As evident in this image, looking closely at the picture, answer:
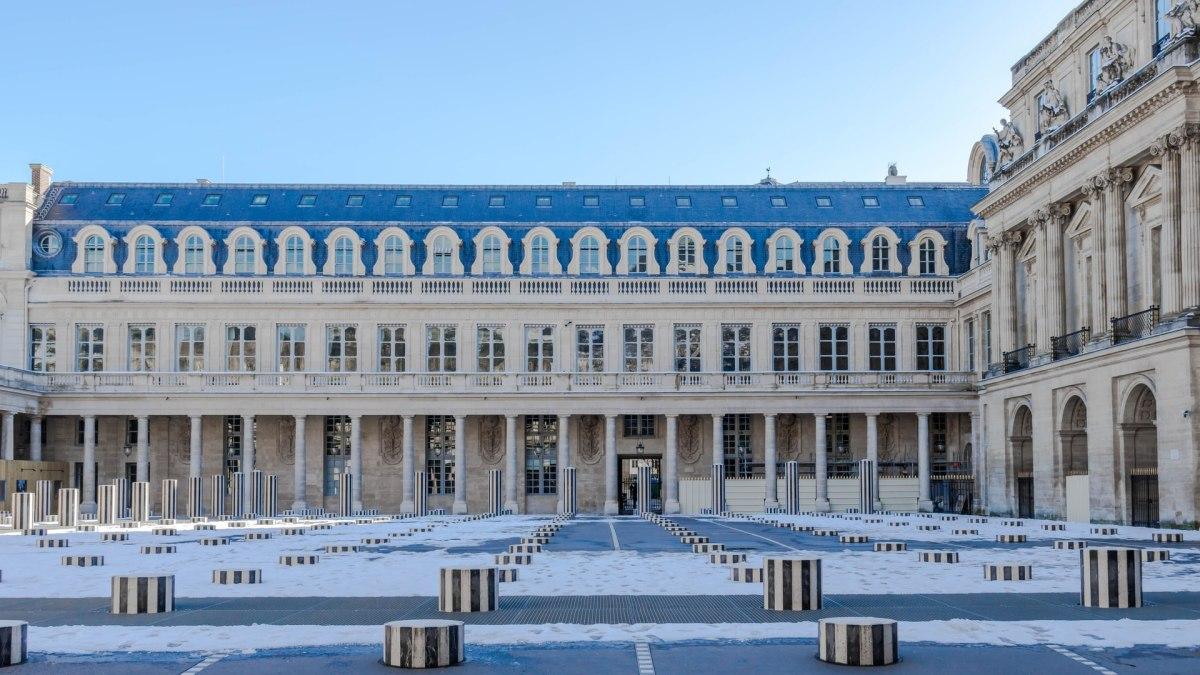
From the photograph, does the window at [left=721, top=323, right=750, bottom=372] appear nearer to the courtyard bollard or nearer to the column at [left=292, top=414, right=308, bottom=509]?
the column at [left=292, top=414, right=308, bottom=509]

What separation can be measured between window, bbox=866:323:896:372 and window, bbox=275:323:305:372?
29.2 m

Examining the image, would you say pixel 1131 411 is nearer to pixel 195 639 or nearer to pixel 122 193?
pixel 195 639

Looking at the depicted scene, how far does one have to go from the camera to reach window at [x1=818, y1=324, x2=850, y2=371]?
7106 cm

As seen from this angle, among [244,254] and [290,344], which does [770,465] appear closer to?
[290,344]

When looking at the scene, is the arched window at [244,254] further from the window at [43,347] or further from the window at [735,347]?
the window at [735,347]

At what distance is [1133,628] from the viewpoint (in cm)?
1395

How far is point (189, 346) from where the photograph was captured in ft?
231

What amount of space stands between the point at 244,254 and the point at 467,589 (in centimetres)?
5810


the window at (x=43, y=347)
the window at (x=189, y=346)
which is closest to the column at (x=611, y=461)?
the window at (x=189, y=346)

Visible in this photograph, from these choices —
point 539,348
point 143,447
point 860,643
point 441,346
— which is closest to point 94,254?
point 143,447

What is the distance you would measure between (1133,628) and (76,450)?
65.8 meters

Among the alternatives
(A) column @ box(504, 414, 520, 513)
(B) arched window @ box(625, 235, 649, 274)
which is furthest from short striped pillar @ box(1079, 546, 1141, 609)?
(B) arched window @ box(625, 235, 649, 274)

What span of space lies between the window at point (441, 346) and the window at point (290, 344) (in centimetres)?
644

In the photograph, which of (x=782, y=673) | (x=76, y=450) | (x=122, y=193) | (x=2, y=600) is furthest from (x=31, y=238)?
(x=782, y=673)
